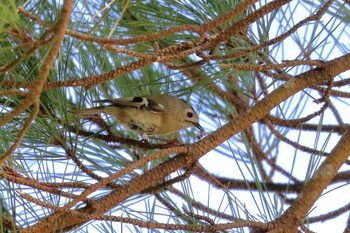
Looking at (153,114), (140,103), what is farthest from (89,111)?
(153,114)

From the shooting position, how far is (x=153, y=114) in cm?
205

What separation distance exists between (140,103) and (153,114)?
0.49ft

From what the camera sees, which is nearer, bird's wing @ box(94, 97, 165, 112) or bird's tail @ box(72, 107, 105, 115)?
bird's tail @ box(72, 107, 105, 115)

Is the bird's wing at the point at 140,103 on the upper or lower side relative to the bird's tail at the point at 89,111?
upper

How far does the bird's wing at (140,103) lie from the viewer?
5.83 ft

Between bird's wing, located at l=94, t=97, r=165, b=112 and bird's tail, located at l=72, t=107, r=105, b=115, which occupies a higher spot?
bird's wing, located at l=94, t=97, r=165, b=112

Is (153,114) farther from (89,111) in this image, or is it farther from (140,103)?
(89,111)

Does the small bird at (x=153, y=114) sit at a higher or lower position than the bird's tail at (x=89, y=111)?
higher

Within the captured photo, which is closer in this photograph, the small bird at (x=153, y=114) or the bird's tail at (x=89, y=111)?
the bird's tail at (x=89, y=111)

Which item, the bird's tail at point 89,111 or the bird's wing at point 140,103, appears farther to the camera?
the bird's wing at point 140,103

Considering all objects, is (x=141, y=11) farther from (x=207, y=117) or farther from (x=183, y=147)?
(x=207, y=117)

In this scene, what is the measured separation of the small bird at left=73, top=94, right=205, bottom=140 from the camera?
179 centimetres


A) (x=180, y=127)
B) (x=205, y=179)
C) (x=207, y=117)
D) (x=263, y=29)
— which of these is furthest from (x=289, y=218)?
(x=207, y=117)

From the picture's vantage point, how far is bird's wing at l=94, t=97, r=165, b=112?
1778 millimetres
